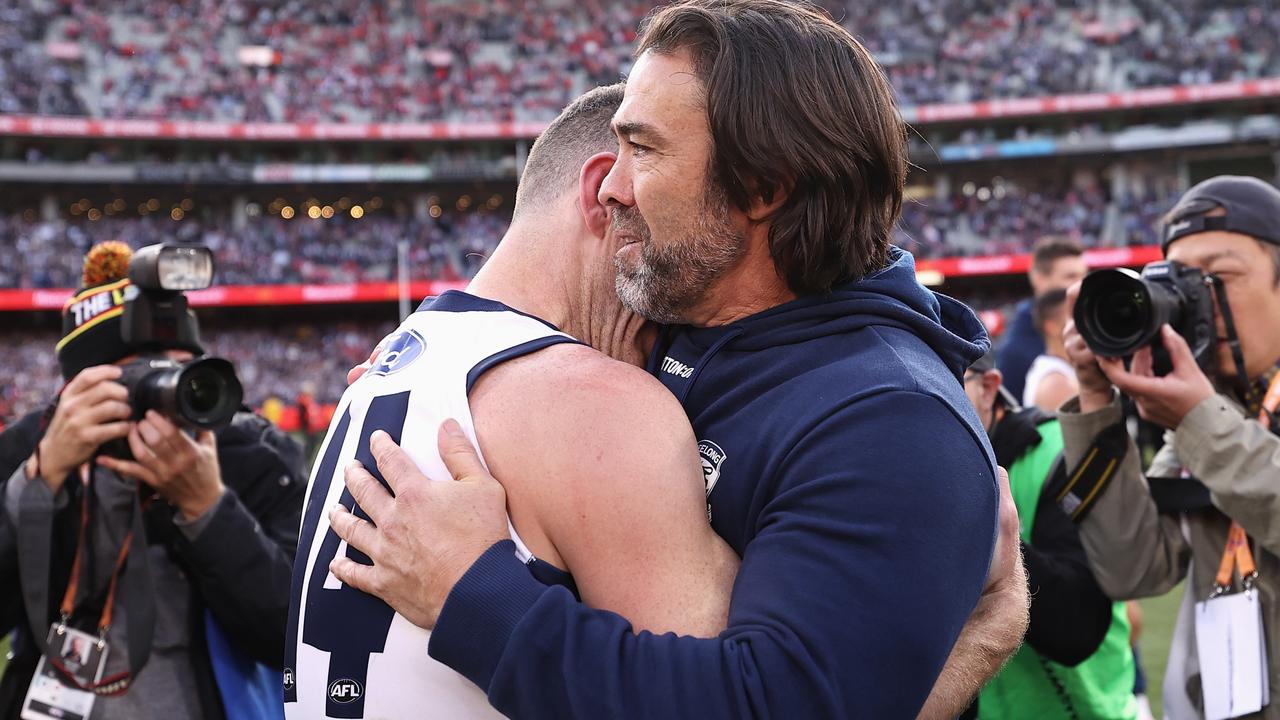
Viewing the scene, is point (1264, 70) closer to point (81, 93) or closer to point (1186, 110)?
point (1186, 110)

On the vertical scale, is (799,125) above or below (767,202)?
above

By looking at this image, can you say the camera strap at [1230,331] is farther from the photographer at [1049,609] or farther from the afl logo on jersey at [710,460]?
the afl logo on jersey at [710,460]

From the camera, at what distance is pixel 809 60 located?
5.51 feet

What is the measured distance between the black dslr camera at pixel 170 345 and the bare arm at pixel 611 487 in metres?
1.36

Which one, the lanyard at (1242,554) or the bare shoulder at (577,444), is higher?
the bare shoulder at (577,444)

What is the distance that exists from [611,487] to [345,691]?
0.51 meters

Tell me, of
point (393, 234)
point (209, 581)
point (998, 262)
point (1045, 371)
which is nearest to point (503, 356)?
point (209, 581)

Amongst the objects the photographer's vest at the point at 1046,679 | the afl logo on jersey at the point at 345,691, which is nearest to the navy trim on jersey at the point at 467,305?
the afl logo on jersey at the point at 345,691

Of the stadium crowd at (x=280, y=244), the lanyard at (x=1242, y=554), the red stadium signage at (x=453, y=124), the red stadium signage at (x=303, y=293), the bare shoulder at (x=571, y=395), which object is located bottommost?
the red stadium signage at (x=303, y=293)

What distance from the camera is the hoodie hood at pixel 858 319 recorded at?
1.72 meters

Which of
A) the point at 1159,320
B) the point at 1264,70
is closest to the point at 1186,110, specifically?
the point at 1264,70

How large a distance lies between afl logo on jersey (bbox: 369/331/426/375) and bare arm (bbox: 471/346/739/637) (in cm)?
19

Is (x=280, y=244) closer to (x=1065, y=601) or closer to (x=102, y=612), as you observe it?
(x=102, y=612)

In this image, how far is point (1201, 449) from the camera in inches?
104
